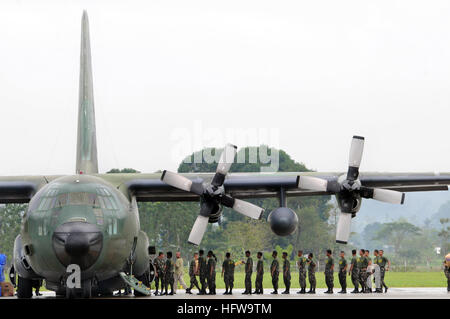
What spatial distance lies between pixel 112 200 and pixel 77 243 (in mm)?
2440

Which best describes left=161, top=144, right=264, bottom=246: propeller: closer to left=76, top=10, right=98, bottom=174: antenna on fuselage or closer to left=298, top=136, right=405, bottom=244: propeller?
left=298, top=136, right=405, bottom=244: propeller

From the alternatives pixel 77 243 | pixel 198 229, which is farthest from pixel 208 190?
pixel 77 243

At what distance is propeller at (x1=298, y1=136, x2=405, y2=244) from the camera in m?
24.2

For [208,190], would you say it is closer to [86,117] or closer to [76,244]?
[86,117]

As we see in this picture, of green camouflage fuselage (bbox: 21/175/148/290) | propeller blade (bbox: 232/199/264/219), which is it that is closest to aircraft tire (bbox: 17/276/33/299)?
green camouflage fuselage (bbox: 21/175/148/290)

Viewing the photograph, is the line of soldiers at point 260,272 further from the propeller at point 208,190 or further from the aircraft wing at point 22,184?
the aircraft wing at point 22,184

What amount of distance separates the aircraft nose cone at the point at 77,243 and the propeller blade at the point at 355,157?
346 inches

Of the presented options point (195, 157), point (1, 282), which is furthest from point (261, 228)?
point (1, 282)

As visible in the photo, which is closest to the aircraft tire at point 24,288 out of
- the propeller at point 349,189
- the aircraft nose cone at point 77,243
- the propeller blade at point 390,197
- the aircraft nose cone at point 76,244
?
the aircraft nose cone at point 77,243

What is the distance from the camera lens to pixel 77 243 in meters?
18.6

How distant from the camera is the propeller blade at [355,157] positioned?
79.4 ft
